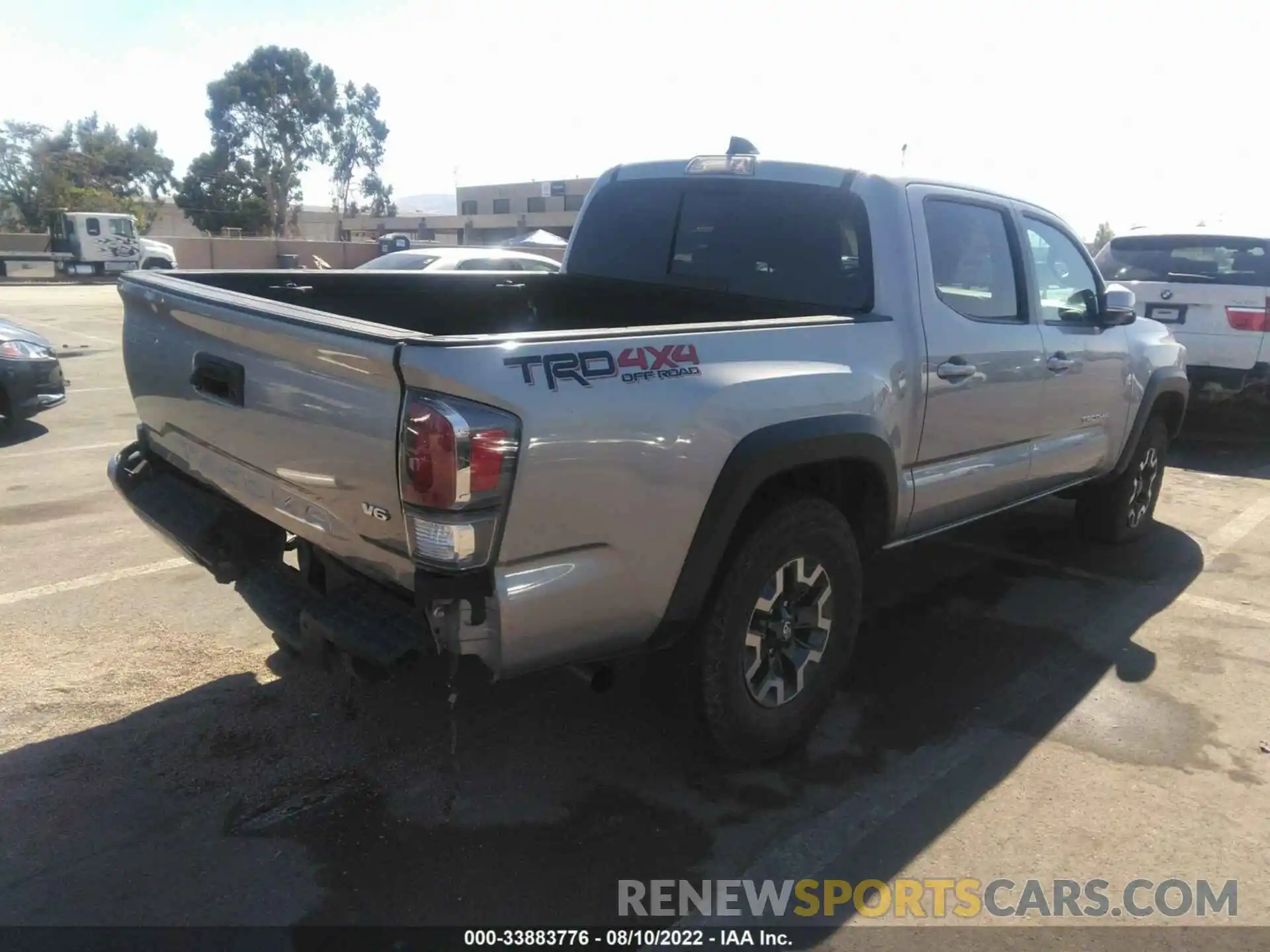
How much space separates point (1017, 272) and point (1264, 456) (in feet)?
19.5

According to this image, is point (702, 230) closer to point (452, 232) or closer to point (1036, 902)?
point (1036, 902)

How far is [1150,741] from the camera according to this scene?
3730 millimetres

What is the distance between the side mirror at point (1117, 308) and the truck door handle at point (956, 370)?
142 cm

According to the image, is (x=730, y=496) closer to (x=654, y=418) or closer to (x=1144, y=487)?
(x=654, y=418)

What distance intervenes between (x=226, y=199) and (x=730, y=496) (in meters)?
67.0

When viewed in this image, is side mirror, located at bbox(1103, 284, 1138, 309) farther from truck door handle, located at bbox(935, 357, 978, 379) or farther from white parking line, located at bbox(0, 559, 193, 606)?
white parking line, located at bbox(0, 559, 193, 606)

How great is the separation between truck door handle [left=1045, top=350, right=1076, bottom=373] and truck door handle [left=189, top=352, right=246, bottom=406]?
344 centimetres

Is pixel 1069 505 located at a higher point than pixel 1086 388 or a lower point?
lower

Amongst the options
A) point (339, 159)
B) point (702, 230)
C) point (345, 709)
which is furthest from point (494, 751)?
point (339, 159)

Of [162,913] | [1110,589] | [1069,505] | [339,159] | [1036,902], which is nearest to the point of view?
[162,913]

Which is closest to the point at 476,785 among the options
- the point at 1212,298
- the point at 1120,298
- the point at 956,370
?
the point at 956,370

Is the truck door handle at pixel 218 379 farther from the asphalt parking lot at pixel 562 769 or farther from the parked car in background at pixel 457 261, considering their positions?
the parked car in background at pixel 457 261

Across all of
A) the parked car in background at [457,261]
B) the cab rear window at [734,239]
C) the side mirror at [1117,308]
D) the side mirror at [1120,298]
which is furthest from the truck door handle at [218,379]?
the parked car in background at [457,261]

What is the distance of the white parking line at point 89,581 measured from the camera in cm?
468
